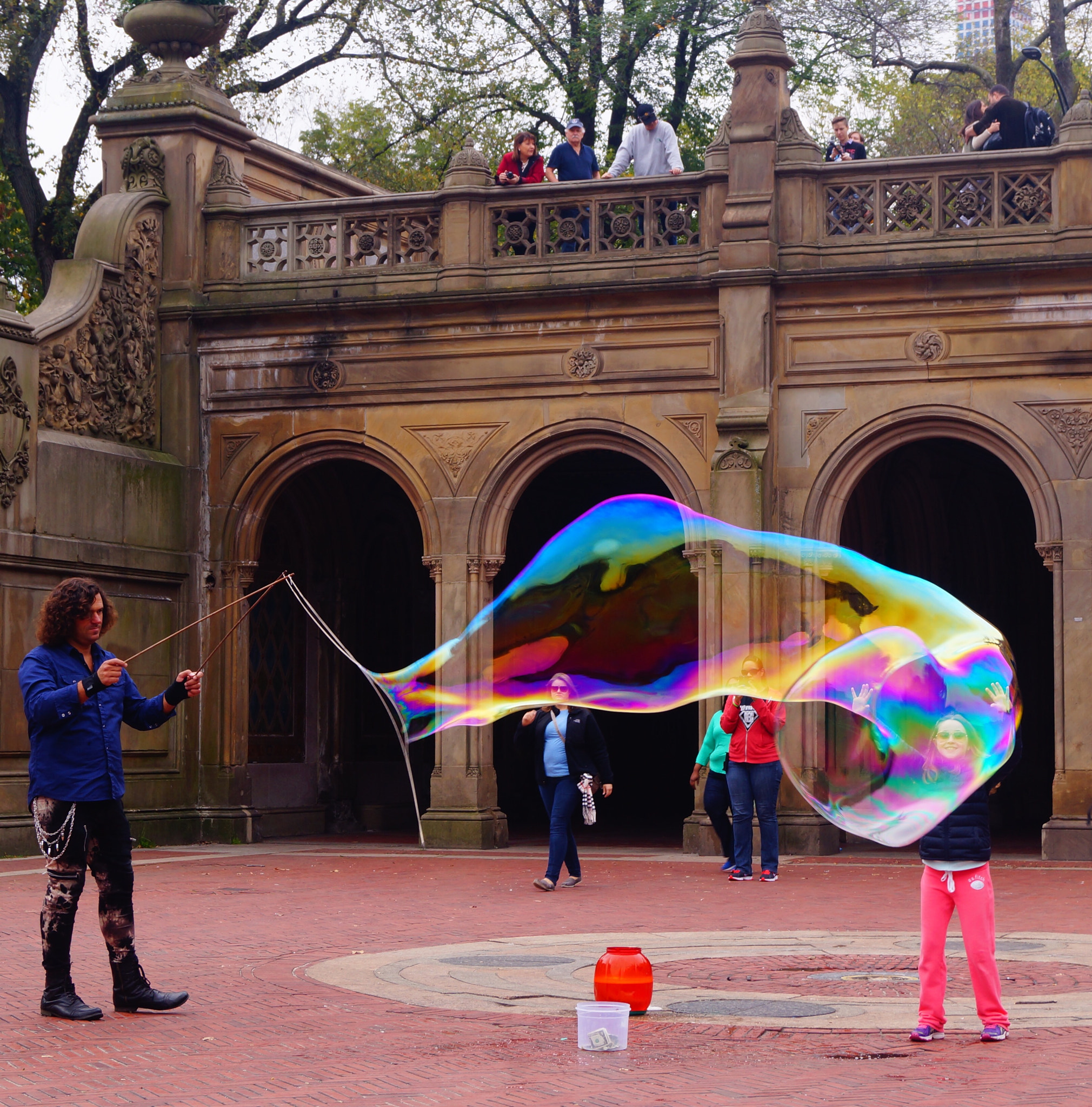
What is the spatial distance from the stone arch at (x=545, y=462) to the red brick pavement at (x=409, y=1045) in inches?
293

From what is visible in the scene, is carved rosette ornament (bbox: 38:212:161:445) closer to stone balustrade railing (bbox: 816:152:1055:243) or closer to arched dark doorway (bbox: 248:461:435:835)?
arched dark doorway (bbox: 248:461:435:835)

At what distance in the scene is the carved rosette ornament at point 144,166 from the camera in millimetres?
22391

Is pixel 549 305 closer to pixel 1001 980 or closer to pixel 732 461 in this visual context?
pixel 732 461

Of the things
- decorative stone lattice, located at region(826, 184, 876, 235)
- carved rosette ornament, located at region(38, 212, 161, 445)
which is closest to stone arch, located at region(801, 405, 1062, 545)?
decorative stone lattice, located at region(826, 184, 876, 235)

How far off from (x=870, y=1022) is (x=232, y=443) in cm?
1488

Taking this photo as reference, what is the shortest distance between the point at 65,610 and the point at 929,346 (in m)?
12.8

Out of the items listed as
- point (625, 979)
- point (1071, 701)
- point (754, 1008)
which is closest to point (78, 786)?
point (625, 979)

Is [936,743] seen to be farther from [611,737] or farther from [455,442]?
[611,737]

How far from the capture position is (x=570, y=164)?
869 inches

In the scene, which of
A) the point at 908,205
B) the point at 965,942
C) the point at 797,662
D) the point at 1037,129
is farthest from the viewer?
the point at 1037,129

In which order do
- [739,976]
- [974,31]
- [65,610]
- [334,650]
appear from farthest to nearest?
[974,31]
[334,650]
[739,976]
[65,610]

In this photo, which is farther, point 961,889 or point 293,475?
point 293,475

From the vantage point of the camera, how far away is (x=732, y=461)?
19.8 m

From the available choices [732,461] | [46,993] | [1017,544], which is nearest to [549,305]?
[732,461]
